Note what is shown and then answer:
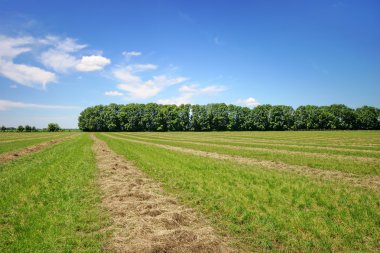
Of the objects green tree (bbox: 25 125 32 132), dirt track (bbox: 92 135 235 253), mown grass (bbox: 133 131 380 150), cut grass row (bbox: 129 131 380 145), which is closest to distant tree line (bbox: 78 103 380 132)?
green tree (bbox: 25 125 32 132)

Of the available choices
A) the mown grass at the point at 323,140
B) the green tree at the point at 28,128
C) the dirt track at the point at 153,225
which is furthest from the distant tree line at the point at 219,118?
the dirt track at the point at 153,225

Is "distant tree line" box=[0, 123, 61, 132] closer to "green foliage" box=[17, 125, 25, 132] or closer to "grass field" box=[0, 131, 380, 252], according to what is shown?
"green foliage" box=[17, 125, 25, 132]

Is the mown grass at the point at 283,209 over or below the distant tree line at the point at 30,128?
below

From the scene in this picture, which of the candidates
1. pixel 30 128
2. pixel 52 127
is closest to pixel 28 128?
pixel 30 128

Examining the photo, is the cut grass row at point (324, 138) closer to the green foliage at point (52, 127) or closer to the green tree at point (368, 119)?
the green tree at point (368, 119)

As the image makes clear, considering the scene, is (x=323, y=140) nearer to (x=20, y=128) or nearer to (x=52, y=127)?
(x=52, y=127)

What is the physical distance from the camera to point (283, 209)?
892 centimetres

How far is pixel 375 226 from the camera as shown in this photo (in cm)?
738

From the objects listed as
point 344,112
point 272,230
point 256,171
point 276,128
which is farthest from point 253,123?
point 272,230

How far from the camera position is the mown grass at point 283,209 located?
654 cm

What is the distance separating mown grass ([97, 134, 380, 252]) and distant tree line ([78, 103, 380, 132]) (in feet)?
422

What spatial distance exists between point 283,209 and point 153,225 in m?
4.82

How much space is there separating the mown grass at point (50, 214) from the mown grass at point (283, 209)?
3.70m

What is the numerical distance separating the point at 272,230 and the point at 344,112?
174m
